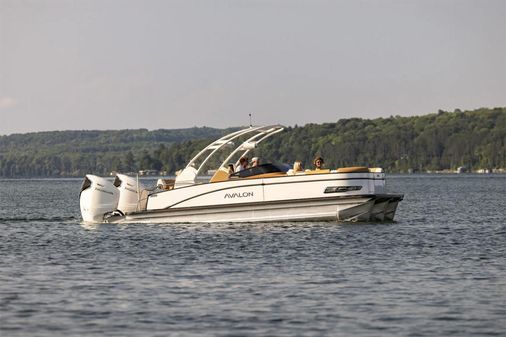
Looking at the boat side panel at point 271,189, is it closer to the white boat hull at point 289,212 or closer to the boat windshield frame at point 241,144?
the white boat hull at point 289,212

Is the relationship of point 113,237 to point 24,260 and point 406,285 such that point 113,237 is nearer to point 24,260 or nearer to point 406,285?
point 24,260

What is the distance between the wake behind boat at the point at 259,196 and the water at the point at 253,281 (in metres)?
0.54

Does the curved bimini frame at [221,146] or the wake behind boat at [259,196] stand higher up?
the curved bimini frame at [221,146]

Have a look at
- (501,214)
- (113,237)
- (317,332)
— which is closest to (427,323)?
(317,332)

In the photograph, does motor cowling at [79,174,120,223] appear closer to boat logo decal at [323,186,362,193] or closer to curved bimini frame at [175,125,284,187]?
curved bimini frame at [175,125,284,187]

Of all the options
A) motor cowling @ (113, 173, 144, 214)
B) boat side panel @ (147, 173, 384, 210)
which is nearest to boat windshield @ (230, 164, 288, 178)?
boat side panel @ (147, 173, 384, 210)

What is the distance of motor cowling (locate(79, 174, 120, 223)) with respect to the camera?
40562mm

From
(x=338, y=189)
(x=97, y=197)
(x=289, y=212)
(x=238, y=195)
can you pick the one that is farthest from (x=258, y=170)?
(x=97, y=197)

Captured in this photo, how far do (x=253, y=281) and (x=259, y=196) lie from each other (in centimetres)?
1330

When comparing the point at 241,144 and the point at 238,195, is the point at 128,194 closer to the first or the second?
the point at 241,144

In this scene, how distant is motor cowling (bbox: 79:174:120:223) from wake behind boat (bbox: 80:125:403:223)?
35mm

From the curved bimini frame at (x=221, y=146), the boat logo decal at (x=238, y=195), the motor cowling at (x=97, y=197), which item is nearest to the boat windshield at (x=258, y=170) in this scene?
the boat logo decal at (x=238, y=195)

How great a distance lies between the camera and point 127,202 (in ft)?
134

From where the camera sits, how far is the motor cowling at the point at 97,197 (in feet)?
133
